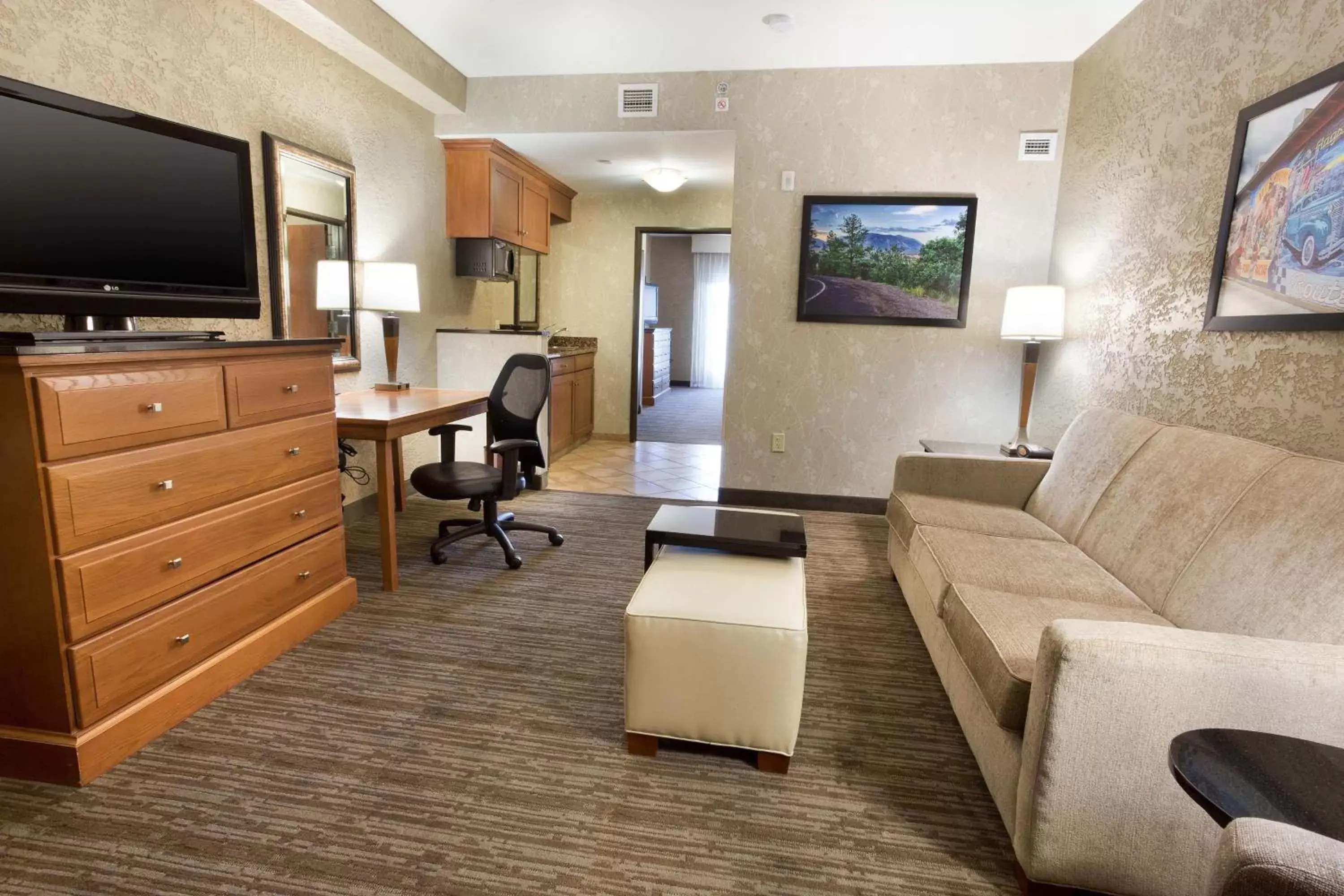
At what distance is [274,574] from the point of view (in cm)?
221

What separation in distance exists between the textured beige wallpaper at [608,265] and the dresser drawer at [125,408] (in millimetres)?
4445

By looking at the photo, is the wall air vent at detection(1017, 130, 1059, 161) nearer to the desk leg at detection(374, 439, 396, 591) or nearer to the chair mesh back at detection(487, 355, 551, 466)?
the chair mesh back at detection(487, 355, 551, 466)

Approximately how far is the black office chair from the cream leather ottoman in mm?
1460

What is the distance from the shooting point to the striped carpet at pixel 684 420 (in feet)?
21.9

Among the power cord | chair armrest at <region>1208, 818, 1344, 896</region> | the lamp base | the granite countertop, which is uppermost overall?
the granite countertop

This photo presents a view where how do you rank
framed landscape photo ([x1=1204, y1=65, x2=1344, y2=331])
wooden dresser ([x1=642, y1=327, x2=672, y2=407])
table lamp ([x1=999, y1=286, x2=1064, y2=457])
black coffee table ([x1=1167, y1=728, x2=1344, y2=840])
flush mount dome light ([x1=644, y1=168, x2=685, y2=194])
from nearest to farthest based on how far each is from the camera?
1. black coffee table ([x1=1167, y1=728, x2=1344, y2=840])
2. framed landscape photo ([x1=1204, y1=65, x2=1344, y2=331])
3. table lamp ([x1=999, y1=286, x2=1064, y2=457])
4. flush mount dome light ([x1=644, y1=168, x2=685, y2=194])
5. wooden dresser ([x1=642, y1=327, x2=672, y2=407])

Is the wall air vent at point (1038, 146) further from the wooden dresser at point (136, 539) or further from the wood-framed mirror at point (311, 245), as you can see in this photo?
the wooden dresser at point (136, 539)

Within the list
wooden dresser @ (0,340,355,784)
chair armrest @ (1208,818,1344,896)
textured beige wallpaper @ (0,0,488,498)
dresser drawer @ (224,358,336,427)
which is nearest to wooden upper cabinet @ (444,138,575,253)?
textured beige wallpaper @ (0,0,488,498)

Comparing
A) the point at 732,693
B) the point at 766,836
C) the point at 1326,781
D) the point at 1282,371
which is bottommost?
the point at 766,836

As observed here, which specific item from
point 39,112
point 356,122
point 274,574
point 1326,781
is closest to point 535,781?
point 274,574

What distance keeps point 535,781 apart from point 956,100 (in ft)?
13.2

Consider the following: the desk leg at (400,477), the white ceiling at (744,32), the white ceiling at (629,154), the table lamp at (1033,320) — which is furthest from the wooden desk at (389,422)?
the table lamp at (1033,320)

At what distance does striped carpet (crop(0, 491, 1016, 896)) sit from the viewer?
1379mm

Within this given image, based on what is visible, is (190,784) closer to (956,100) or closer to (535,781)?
(535,781)
